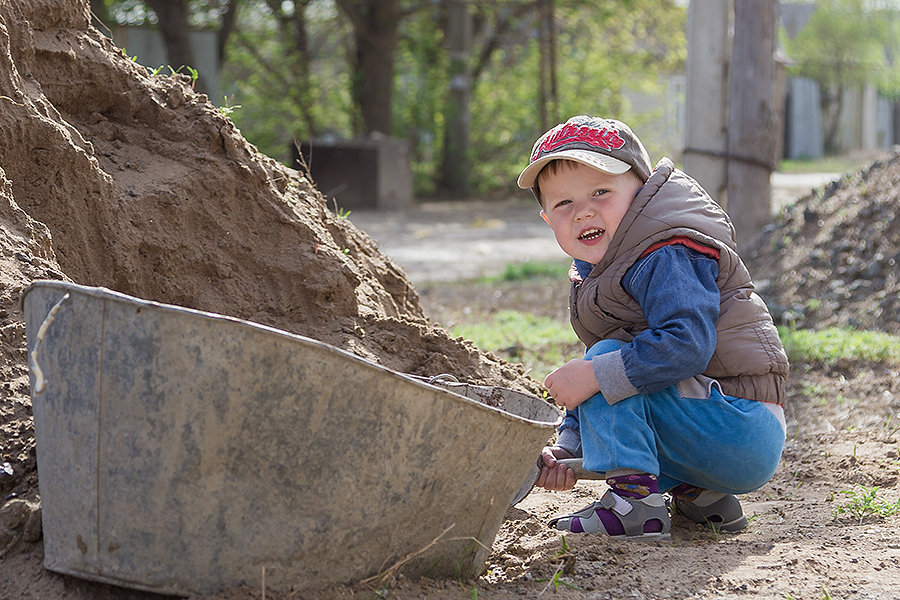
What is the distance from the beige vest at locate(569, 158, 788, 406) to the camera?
8.23 ft

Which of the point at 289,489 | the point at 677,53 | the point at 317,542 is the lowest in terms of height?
the point at 317,542

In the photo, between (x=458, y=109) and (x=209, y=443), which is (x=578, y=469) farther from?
(x=458, y=109)

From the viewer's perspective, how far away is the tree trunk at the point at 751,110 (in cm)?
735

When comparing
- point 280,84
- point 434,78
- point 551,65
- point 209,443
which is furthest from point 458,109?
point 209,443

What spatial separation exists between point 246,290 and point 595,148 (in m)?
1.22

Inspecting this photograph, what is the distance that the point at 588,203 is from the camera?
2574 millimetres

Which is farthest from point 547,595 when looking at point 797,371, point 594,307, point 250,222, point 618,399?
point 797,371

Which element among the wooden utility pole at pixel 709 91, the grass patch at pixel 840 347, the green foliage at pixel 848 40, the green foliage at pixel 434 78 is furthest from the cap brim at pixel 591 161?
the green foliage at pixel 848 40

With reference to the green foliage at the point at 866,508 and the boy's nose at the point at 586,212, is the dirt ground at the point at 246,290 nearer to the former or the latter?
the green foliage at the point at 866,508

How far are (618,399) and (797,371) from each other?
2.63 m

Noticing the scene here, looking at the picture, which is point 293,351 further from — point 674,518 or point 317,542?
point 674,518

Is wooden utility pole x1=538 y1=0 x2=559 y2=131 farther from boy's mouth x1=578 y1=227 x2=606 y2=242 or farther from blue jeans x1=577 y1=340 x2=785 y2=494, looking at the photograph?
blue jeans x1=577 y1=340 x2=785 y2=494

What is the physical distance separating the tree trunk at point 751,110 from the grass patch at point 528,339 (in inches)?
82.7

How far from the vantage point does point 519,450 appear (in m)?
2.06
